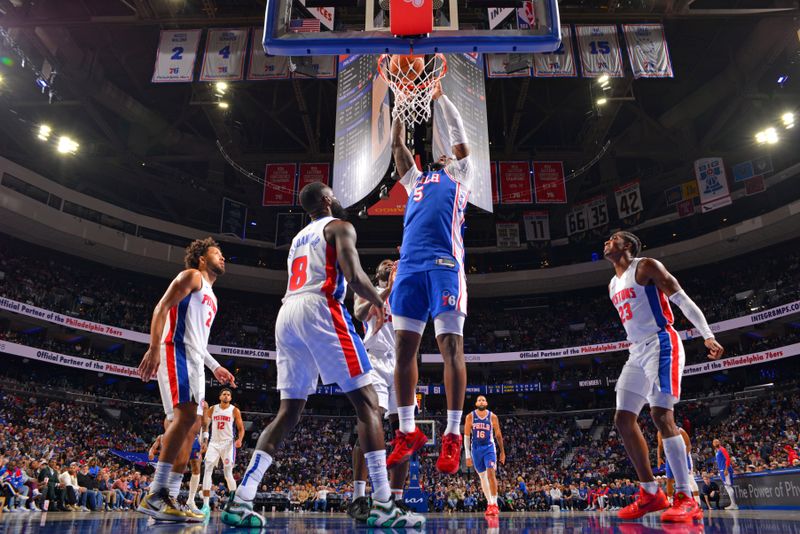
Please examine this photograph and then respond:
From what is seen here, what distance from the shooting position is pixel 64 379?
26.7 m

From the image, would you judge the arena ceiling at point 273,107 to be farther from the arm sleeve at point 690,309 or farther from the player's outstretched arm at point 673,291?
the arm sleeve at point 690,309

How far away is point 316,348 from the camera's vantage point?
3922 mm

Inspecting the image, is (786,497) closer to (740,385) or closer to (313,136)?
(313,136)

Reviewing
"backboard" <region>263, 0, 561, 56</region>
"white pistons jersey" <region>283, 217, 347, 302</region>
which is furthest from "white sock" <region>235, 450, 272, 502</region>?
"backboard" <region>263, 0, 561, 56</region>

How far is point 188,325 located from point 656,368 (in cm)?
438

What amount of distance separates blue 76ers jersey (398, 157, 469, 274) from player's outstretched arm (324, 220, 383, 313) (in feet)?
2.12

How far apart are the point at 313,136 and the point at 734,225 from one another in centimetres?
2199

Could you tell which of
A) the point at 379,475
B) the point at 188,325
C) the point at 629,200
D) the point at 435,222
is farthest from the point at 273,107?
the point at 379,475

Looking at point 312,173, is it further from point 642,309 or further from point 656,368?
point 656,368

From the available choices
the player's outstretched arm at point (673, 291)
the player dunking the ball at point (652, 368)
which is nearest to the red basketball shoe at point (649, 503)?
the player dunking the ball at point (652, 368)

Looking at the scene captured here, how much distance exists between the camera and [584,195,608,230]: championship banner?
2827cm

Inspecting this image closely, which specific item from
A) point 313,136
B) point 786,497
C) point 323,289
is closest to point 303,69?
point 313,136

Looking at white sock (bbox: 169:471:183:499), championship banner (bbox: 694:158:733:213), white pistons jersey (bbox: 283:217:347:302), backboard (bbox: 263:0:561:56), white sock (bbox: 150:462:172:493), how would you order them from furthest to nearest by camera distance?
championship banner (bbox: 694:158:733:213) → backboard (bbox: 263:0:561:56) → white sock (bbox: 169:471:183:499) → white sock (bbox: 150:462:172:493) → white pistons jersey (bbox: 283:217:347:302)

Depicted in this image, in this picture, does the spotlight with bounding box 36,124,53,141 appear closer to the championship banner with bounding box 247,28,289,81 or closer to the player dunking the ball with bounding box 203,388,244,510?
the championship banner with bounding box 247,28,289,81
